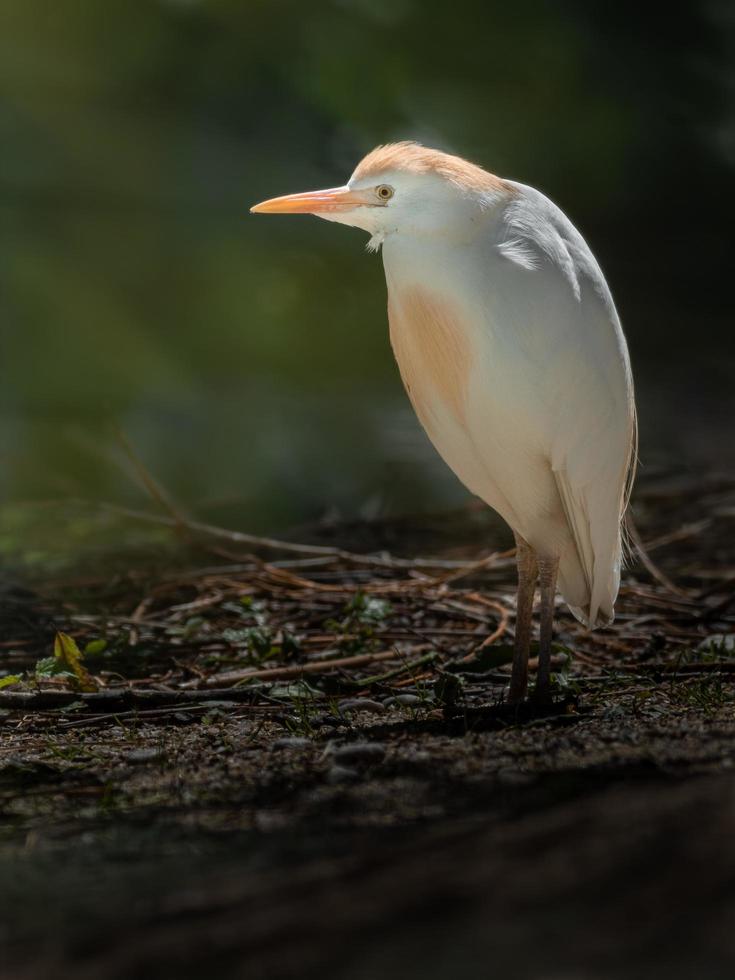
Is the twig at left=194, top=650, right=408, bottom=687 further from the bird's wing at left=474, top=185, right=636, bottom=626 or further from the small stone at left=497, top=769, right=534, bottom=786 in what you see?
the small stone at left=497, top=769, right=534, bottom=786

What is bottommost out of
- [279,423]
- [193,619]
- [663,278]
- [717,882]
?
[193,619]

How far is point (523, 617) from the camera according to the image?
2104mm

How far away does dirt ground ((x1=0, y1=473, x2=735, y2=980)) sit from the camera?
96cm

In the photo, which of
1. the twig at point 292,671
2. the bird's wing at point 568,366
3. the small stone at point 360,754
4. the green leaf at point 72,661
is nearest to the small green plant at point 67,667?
the green leaf at point 72,661

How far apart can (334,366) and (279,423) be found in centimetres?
29

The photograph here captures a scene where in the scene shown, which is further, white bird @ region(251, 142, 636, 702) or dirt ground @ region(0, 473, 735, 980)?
white bird @ region(251, 142, 636, 702)

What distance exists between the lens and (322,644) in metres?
2.42

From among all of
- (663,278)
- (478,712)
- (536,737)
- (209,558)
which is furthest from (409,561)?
(663,278)

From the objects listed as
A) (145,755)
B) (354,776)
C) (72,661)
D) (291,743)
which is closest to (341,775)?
(354,776)

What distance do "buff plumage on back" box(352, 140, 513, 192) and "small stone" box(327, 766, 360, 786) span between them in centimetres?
88

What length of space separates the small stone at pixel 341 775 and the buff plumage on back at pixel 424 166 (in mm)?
879

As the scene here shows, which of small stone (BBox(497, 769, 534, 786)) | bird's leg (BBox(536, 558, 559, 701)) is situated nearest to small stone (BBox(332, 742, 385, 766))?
small stone (BBox(497, 769, 534, 786))

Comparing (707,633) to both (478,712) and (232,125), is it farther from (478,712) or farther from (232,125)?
(232,125)

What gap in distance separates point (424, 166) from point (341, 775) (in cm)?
91
